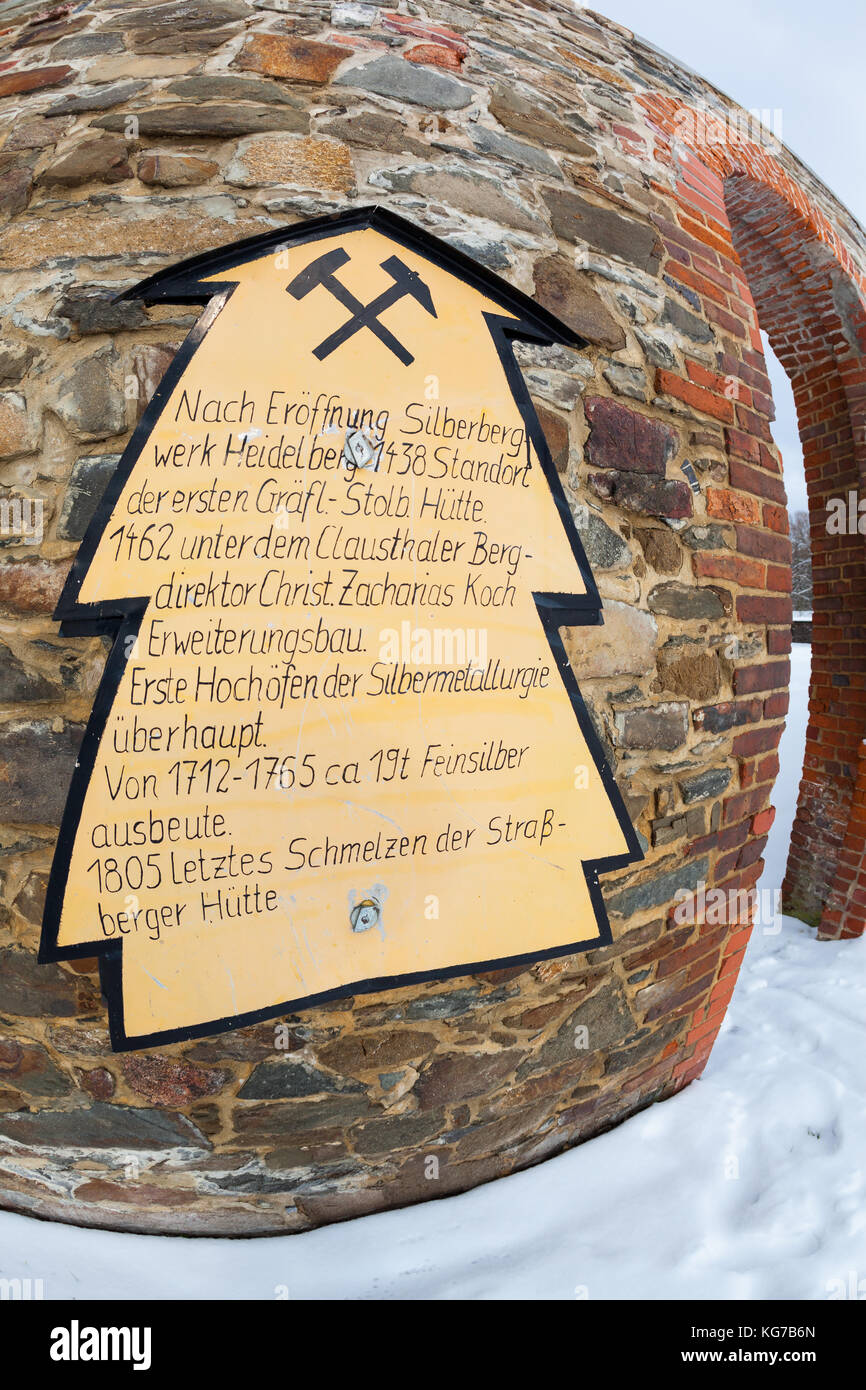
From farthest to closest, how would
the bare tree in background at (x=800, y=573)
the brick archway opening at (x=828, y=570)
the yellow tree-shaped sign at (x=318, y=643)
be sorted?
the bare tree in background at (x=800, y=573), the brick archway opening at (x=828, y=570), the yellow tree-shaped sign at (x=318, y=643)

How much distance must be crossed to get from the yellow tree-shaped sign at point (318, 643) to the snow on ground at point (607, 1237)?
2.07ft

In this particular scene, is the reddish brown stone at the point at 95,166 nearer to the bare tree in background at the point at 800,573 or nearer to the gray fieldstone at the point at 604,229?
the gray fieldstone at the point at 604,229

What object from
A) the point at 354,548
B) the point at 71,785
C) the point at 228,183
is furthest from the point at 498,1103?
the point at 228,183

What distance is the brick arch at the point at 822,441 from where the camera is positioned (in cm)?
267

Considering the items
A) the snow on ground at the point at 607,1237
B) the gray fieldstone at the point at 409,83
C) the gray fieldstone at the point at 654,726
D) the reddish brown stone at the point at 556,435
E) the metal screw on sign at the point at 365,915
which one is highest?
the gray fieldstone at the point at 409,83

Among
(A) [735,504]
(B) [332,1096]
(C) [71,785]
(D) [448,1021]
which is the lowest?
(B) [332,1096]

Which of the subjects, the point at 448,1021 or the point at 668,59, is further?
the point at 668,59

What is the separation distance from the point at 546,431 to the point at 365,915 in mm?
1186

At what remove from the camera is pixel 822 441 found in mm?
3623

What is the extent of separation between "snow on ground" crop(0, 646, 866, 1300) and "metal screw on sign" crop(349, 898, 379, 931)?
83 cm

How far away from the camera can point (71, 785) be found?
1.24 m

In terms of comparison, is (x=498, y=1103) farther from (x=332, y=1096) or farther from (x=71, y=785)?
(x=71, y=785)

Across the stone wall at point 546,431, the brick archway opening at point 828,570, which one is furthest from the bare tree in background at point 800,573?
the stone wall at point 546,431

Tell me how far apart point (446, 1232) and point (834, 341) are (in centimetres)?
428
